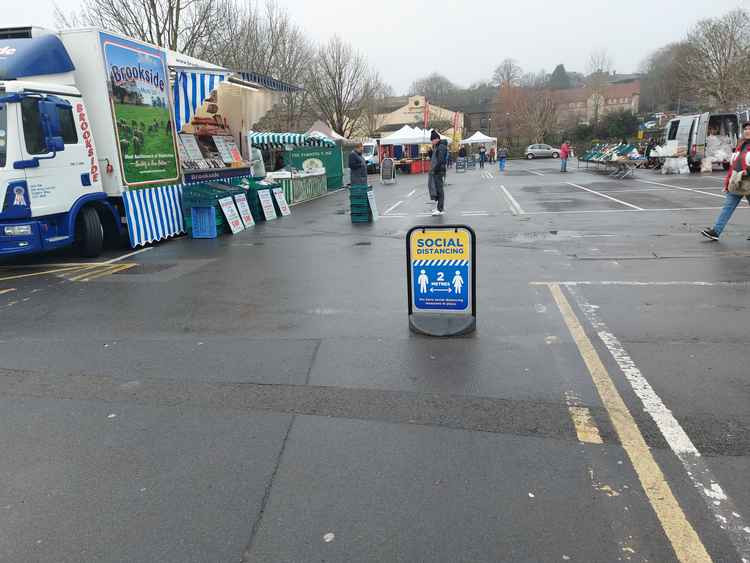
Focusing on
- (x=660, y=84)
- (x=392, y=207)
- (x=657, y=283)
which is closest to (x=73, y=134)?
(x=657, y=283)

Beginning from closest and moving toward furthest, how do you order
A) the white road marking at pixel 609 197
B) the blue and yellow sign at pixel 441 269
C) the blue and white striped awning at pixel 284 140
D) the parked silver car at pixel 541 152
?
1. the blue and yellow sign at pixel 441 269
2. the white road marking at pixel 609 197
3. the blue and white striped awning at pixel 284 140
4. the parked silver car at pixel 541 152

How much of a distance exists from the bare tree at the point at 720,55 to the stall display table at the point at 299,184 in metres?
37.9

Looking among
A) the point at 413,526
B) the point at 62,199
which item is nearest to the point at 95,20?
the point at 62,199

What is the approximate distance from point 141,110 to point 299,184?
10.1m

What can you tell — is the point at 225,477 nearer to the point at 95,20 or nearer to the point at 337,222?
the point at 337,222

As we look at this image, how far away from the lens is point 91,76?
35.0 ft

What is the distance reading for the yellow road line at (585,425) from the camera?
3646 millimetres

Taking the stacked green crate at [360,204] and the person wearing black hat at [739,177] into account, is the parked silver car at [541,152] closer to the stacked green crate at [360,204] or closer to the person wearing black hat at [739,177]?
the stacked green crate at [360,204]

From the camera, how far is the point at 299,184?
21719 millimetres

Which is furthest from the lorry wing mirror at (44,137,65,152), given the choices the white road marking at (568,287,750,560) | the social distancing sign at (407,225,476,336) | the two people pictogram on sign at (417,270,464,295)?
the white road marking at (568,287,750,560)

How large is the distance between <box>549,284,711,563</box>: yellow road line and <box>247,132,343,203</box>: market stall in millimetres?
17115

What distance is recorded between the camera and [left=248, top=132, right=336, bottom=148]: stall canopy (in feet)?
86.2

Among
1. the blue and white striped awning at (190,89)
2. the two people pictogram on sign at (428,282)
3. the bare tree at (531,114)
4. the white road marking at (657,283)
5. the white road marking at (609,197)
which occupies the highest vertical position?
the bare tree at (531,114)

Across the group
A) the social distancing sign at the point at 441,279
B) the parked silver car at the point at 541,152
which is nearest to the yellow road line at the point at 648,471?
the social distancing sign at the point at 441,279
